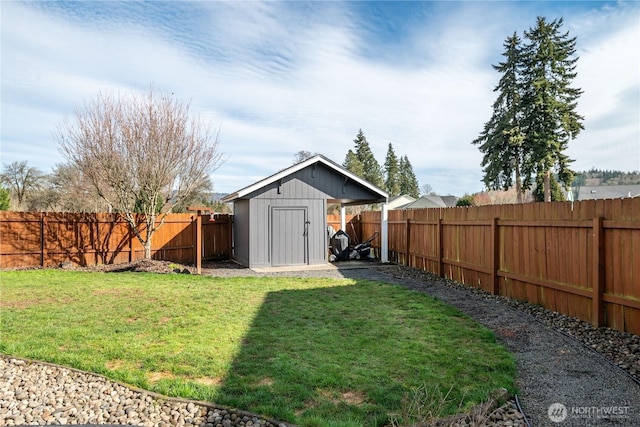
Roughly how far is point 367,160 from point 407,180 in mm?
13915

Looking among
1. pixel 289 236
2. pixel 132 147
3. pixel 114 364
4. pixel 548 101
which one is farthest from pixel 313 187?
pixel 548 101

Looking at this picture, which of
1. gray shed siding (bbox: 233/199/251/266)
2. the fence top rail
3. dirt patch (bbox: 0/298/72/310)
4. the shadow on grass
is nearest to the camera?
the shadow on grass

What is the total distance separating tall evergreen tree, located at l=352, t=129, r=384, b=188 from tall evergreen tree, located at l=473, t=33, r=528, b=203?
65.8 feet

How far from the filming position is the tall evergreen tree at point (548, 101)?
79.9 ft

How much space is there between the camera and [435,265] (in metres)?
10.2

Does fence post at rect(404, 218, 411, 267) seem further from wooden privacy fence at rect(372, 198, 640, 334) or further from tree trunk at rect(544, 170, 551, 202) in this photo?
tree trunk at rect(544, 170, 551, 202)

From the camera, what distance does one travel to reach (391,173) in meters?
52.9

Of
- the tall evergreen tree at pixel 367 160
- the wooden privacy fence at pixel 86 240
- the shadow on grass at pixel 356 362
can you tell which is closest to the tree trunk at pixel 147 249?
the wooden privacy fence at pixel 86 240

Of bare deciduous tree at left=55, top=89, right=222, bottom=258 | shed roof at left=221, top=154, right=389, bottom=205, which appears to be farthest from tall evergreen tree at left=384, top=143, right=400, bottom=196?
bare deciduous tree at left=55, top=89, right=222, bottom=258

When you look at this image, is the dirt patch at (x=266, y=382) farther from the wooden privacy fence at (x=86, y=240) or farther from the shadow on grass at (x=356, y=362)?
the wooden privacy fence at (x=86, y=240)

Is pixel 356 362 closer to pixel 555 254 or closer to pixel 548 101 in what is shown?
pixel 555 254

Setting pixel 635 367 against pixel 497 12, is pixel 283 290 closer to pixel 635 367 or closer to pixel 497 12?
pixel 635 367

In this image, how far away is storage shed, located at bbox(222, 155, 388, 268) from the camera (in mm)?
12336

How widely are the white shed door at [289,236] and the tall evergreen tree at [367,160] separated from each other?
110ft
